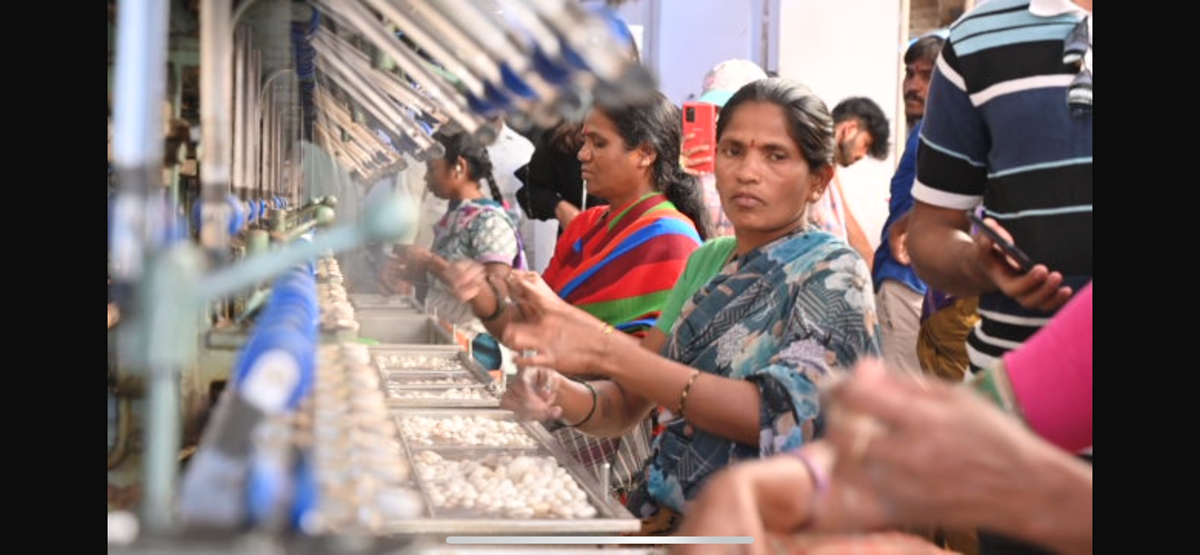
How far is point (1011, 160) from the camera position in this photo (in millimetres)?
1516

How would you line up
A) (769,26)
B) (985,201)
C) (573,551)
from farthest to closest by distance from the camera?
(769,26) < (985,201) < (573,551)

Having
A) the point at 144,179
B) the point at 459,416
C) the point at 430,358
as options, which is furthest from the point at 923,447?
the point at 430,358

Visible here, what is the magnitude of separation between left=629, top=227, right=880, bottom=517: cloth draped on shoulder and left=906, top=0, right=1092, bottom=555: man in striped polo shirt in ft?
0.42

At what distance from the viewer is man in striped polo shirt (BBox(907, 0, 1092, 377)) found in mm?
1450

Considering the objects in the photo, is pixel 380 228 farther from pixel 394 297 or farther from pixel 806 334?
pixel 394 297

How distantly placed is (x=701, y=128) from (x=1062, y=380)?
6.18 ft

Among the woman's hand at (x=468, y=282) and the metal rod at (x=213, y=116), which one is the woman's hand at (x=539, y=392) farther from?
the metal rod at (x=213, y=116)

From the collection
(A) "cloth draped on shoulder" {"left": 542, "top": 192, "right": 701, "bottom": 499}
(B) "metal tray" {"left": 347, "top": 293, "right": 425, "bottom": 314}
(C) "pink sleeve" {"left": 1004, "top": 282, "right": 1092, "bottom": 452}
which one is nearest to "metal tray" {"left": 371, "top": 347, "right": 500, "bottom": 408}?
(B) "metal tray" {"left": 347, "top": 293, "right": 425, "bottom": 314}

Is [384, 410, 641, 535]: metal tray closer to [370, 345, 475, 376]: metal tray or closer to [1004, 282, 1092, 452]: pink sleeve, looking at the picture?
[1004, 282, 1092, 452]: pink sleeve

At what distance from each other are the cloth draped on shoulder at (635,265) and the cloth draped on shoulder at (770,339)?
24.7 inches

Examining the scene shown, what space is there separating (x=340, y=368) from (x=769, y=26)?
4534mm

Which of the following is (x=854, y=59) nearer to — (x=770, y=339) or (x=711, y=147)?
(x=711, y=147)

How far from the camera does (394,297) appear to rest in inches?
134
